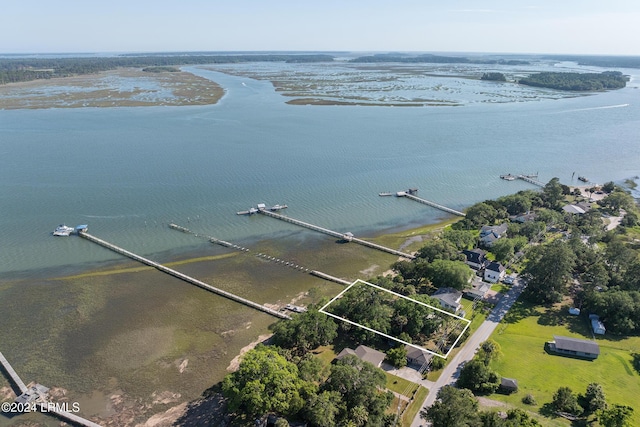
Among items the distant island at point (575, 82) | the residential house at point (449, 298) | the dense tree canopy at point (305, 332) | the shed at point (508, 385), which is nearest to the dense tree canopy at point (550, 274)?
the residential house at point (449, 298)

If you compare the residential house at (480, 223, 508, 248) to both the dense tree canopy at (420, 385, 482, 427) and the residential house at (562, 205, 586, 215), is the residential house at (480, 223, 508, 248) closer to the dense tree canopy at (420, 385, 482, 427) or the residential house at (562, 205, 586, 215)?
the residential house at (562, 205, 586, 215)

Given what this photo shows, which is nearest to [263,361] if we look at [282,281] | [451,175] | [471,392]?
[471,392]

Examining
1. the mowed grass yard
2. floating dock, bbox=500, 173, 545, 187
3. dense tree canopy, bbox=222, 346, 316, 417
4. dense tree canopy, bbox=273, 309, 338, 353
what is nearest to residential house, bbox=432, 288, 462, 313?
the mowed grass yard

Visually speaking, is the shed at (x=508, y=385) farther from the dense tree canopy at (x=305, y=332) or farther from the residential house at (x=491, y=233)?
the residential house at (x=491, y=233)

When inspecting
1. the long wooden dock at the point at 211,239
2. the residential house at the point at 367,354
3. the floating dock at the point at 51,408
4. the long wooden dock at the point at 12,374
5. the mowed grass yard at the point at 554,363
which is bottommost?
the floating dock at the point at 51,408

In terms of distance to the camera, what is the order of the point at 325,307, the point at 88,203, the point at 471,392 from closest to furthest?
the point at 471,392 → the point at 325,307 → the point at 88,203

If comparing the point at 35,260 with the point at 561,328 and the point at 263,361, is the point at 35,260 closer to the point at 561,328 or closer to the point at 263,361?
the point at 263,361

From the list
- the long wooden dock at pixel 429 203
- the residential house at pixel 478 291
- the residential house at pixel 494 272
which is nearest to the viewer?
the residential house at pixel 478 291
